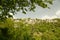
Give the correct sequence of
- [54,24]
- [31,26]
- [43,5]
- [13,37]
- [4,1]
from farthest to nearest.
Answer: [54,24]
[31,26]
[13,37]
[43,5]
[4,1]

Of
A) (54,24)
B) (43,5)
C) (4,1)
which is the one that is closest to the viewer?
(4,1)

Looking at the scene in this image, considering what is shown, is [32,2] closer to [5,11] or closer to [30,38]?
[5,11]

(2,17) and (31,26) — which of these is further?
(31,26)

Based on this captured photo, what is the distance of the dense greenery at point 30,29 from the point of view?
2784 cm

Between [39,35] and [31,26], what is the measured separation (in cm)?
265

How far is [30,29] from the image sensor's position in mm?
30734

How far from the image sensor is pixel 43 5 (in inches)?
938

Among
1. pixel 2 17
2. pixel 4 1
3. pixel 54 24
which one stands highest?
A: pixel 4 1

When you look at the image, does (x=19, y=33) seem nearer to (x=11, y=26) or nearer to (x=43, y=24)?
(x=11, y=26)

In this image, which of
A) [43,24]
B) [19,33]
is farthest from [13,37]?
[43,24]

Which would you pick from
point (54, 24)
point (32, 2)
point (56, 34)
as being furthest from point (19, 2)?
point (54, 24)

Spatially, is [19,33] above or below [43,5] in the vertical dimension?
below

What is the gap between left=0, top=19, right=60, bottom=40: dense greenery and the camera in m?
27.8

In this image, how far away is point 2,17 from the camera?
2330 centimetres
